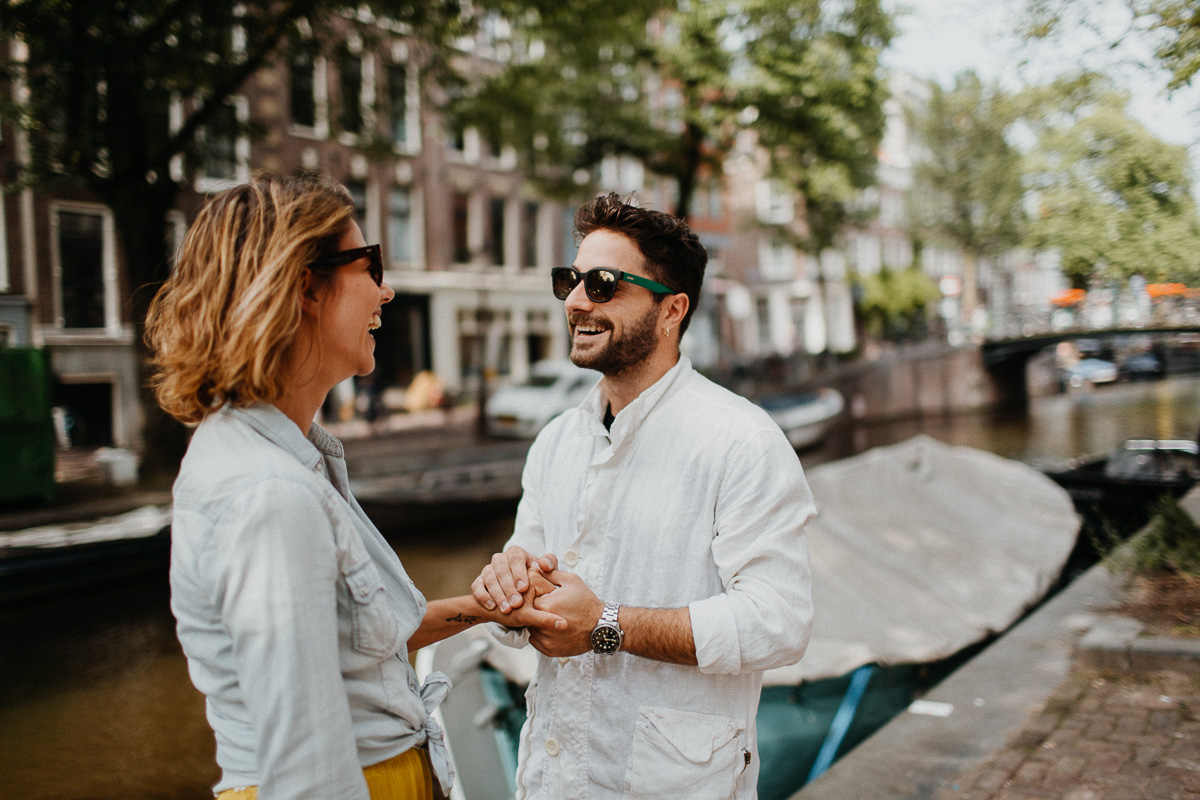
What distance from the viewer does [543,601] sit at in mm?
1504

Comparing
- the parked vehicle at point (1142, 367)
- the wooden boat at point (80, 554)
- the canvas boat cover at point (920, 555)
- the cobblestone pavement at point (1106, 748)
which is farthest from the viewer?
the parked vehicle at point (1142, 367)

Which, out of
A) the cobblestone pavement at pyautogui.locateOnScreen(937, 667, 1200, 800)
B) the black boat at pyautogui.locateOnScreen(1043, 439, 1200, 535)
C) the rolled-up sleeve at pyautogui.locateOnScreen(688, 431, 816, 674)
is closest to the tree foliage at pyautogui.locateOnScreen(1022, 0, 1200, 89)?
the cobblestone pavement at pyautogui.locateOnScreen(937, 667, 1200, 800)

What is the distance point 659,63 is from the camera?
622 inches

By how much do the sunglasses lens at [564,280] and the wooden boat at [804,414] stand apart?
15.8 meters

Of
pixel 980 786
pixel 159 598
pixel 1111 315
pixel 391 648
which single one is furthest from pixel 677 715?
pixel 159 598

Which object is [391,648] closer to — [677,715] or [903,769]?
[677,715]

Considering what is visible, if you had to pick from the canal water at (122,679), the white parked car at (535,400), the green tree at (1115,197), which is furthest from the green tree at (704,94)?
the green tree at (1115,197)

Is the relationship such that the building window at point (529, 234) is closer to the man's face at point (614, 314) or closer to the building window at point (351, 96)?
the building window at point (351, 96)

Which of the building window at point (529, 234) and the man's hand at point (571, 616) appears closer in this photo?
the man's hand at point (571, 616)

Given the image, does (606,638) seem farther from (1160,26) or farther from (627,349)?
(1160,26)

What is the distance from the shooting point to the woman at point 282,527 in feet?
3.25

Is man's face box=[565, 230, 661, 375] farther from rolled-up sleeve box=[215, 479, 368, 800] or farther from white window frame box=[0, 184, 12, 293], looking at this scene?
white window frame box=[0, 184, 12, 293]

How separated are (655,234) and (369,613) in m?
1.01

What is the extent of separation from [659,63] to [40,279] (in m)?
11.5
